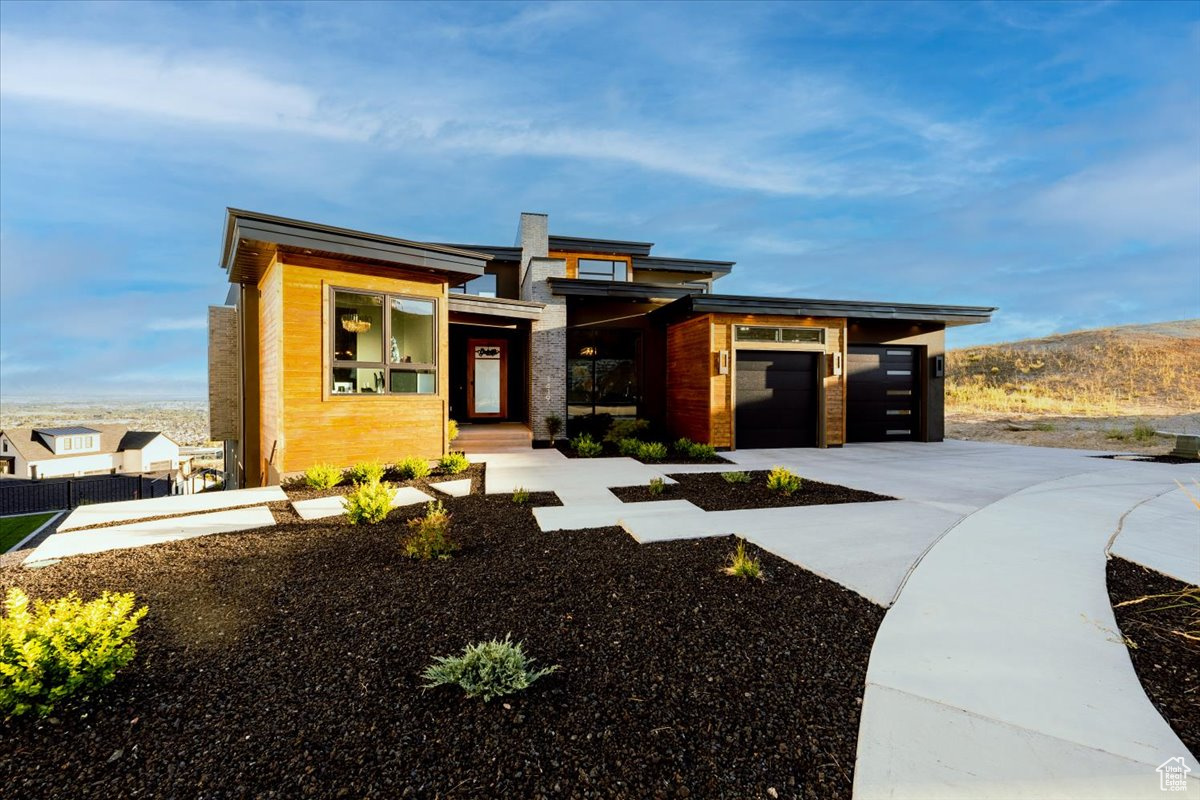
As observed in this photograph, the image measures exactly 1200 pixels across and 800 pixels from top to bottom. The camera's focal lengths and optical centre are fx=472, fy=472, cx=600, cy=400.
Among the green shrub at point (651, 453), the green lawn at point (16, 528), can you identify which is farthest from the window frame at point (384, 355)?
the green lawn at point (16, 528)

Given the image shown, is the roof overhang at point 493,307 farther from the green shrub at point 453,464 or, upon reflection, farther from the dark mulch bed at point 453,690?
the dark mulch bed at point 453,690

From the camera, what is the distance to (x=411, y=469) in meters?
7.23

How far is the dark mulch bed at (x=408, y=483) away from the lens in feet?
20.1

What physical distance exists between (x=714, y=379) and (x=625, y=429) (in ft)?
7.83

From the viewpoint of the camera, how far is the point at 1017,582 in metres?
3.15

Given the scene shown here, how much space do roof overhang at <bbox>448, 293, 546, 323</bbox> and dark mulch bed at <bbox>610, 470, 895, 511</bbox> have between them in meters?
5.61

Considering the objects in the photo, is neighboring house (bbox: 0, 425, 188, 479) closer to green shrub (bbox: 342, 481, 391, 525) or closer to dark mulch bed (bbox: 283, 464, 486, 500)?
dark mulch bed (bbox: 283, 464, 486, 500)

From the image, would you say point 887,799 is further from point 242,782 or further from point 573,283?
point 573,283

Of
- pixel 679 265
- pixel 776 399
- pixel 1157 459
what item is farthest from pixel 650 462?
pixel 1157 459

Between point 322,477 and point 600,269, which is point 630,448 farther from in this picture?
point 600,269

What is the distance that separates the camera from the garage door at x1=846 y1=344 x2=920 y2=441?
40.5ft

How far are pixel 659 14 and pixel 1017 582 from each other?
10680 mm

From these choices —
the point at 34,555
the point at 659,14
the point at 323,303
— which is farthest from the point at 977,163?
the point at 34,555

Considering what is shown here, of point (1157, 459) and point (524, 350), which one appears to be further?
point (524, 350)
